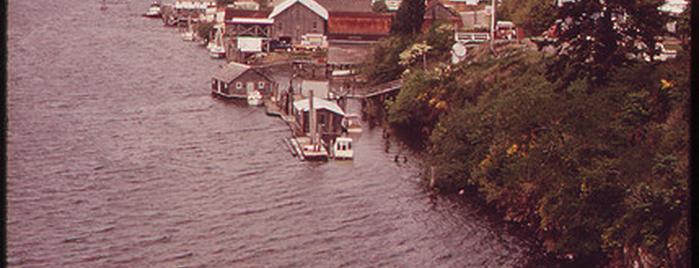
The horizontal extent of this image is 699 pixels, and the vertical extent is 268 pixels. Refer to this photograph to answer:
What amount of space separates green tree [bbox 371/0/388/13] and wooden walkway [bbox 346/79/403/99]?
1282 inches

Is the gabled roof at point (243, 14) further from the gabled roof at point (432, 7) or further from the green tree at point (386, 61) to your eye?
the green tree at point (386, 61)

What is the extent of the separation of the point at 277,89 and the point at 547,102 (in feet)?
76.1

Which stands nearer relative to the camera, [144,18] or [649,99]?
[649,99]

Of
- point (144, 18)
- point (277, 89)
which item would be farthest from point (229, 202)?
point (144, 18)

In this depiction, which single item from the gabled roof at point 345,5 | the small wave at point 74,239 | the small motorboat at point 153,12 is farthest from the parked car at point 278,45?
the small wave at point 74,239

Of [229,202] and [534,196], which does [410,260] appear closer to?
[534,196]

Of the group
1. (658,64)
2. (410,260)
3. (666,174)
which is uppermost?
(658,64)

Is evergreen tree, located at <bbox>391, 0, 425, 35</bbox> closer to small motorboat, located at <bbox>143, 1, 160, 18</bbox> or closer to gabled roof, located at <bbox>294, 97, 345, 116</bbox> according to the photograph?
gabled roof, located at <bbox>294, 97, 345, 116</bbox>

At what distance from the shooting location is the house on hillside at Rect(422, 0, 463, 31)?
224 feet

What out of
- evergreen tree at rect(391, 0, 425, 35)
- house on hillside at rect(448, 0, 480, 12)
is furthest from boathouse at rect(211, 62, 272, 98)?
house on hillside at rect(448, 0, 480, 12)

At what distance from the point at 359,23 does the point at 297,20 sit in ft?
15.0

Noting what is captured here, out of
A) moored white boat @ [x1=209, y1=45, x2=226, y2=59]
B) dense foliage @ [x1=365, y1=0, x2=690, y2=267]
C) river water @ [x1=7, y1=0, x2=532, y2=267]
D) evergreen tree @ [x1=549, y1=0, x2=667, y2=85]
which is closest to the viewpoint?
dense foliage @ [x1=365, y1=0, x2=690, y2=267]

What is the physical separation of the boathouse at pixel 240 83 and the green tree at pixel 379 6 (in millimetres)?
33056

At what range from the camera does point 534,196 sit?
32.8 meters
